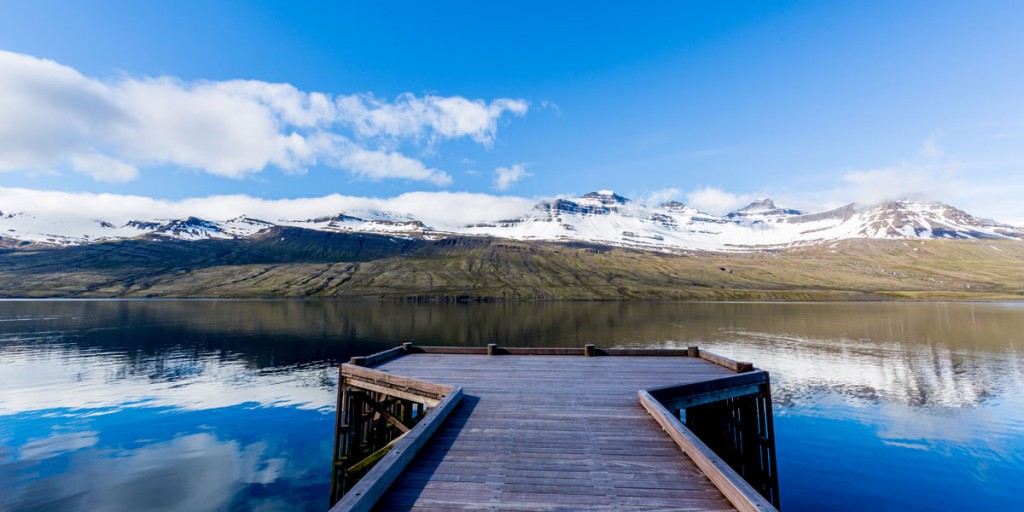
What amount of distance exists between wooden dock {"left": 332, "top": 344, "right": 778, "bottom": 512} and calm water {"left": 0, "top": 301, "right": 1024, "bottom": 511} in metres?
3.55

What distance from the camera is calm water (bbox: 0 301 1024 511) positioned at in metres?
19.6

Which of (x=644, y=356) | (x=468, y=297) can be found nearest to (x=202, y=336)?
(x=644, y=356)

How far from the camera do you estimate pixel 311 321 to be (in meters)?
89.1

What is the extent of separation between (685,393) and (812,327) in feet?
260

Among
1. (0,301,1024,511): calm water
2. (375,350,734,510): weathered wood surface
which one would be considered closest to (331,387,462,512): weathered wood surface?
(375,350,734,510): weathered wood surface

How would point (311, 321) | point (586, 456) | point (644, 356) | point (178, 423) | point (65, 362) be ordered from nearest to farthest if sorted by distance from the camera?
point (586, 456) → point (644, 356) → point (178, 423) → point (65, 362) → point (311, 321)

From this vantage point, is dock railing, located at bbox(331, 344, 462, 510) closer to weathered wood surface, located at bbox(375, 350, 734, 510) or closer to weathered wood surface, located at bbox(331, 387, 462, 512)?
weathered wood surface, located at bbox(331, 387, 462, 512)

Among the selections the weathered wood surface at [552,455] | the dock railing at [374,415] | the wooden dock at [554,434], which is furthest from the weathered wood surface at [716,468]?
the dock railing at [374,415]

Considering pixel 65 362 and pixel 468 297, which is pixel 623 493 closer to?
pixel 65 362

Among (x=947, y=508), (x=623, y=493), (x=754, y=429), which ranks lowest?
(x=947, y=508)

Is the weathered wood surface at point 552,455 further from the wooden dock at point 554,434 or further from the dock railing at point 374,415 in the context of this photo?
the dock railing at point 374,415

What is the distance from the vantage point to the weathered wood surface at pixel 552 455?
824cm

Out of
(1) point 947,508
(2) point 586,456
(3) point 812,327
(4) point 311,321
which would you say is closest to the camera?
(2) point 586,456

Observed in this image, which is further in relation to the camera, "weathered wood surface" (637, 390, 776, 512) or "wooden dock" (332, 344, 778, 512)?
"wooden dock" (332, 344, 778, 512)
